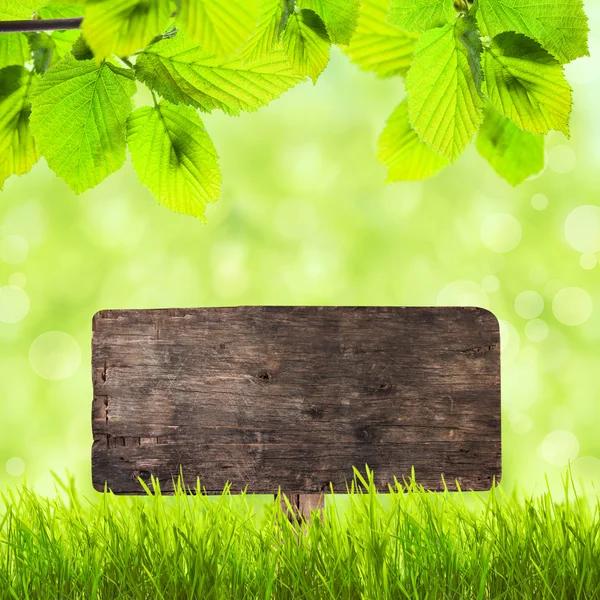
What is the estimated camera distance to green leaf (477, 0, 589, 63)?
35cm

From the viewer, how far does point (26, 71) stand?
1.35 feet

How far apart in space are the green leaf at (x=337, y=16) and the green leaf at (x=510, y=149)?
0.16m

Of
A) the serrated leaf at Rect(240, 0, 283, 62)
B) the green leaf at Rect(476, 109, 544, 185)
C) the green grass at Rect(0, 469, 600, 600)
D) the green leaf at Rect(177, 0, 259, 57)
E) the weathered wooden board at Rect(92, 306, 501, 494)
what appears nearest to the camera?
the green leaf at Rect(177, 0, 259, 57)

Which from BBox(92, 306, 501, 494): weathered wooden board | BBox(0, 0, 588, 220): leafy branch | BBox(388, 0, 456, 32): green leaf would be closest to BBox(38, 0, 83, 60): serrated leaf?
BBox(0, 0, 588, 220): leafy branch

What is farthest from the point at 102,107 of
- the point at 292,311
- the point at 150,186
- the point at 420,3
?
the point at 292,311

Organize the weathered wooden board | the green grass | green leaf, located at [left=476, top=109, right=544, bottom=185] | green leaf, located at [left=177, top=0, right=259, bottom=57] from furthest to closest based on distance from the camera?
1. the weathered wooden board
2. the green grass
3. green leaf, located at [left=476, top=109, right=544, bottom=185]
4. green leaf, located at [left=177, top=0, right=259, bottom=57]

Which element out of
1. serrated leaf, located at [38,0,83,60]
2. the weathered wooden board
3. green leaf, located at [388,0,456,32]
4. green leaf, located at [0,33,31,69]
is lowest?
the weathered wooden board

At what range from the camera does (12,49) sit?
1.37ft

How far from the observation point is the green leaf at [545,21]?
35 centimetres

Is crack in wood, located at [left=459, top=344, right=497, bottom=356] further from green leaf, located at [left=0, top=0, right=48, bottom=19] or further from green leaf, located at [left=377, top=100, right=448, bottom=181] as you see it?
green leaf, located at [left=0, top=0, right=48, bottom=19]

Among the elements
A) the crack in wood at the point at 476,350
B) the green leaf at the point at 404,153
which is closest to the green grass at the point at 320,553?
the crack in wood at the point at 476,350

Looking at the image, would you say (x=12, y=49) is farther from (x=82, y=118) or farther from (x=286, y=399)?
(x=286, y=399)

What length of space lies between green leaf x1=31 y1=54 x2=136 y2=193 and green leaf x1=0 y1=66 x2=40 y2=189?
3 centimetres

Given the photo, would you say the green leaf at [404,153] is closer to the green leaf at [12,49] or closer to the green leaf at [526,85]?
the green leaf at [526,85]
